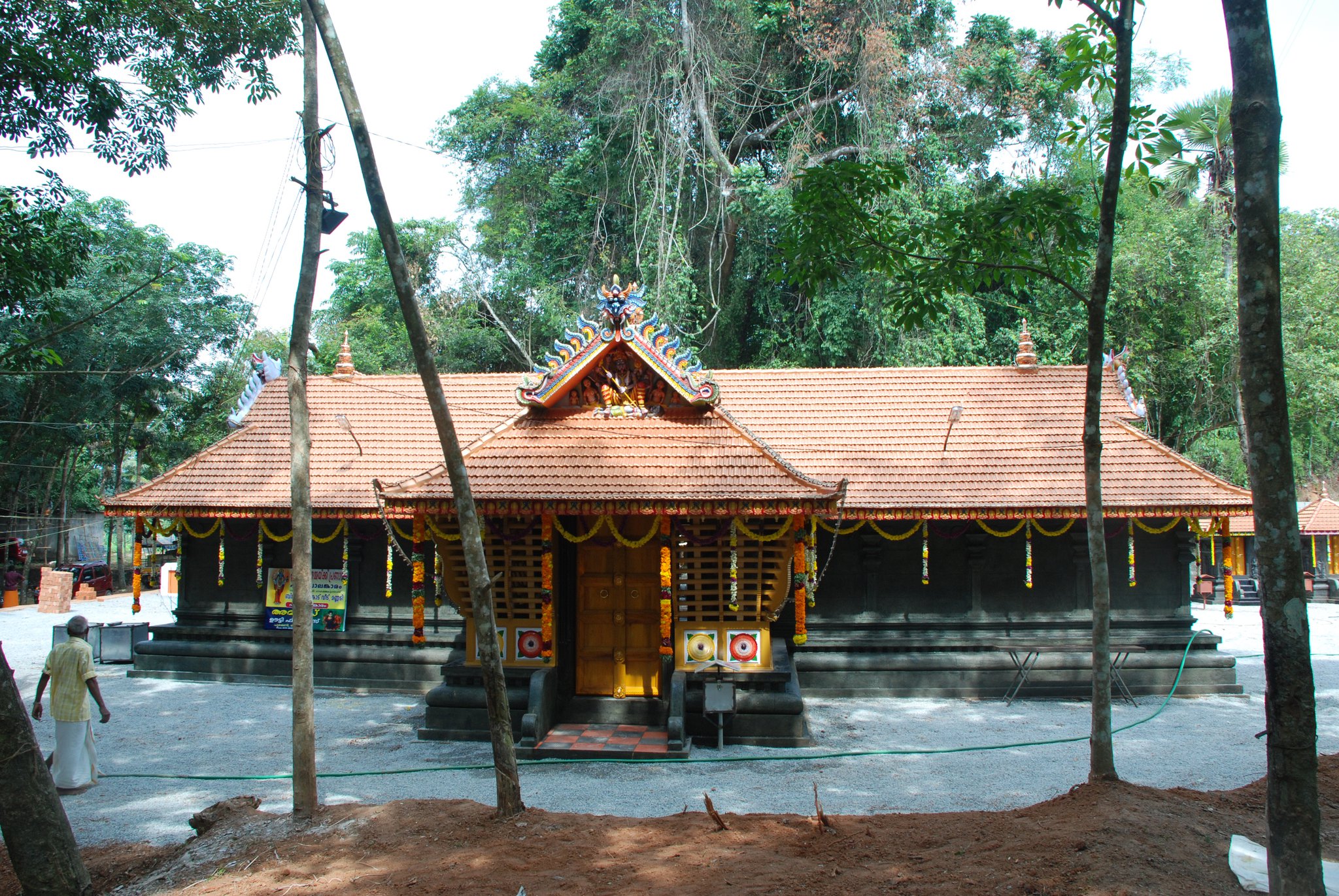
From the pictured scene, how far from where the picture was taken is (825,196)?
686 centimetres

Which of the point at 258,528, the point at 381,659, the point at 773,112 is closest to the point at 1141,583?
the point at 381,659

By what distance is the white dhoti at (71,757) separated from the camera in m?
7.75

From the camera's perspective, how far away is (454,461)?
6219 millimetres

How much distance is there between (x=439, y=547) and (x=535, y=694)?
196cm

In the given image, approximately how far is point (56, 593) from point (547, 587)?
19769mm

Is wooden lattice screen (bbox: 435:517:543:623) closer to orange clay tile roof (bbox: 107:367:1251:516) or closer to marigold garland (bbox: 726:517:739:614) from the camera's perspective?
orange clay tile roof (bbox: 107:367:1251:516)

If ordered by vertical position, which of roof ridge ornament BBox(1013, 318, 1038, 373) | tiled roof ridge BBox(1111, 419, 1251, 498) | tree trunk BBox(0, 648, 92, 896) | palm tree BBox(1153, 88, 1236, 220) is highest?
palm tree BBox(1153, 88, 1236, 220)

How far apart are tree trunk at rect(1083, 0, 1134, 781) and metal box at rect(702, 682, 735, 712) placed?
12.4 ft

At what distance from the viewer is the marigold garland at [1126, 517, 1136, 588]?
11922 mm

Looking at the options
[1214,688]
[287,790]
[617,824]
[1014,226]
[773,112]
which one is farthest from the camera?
[773,112]

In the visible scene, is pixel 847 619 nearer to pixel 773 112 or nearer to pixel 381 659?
pixel 381 659

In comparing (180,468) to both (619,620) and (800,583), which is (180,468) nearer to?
(619,620)

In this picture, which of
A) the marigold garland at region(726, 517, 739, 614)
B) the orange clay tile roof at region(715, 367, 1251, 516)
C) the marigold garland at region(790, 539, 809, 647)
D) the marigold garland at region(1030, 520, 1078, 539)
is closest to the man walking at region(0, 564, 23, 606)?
the orange clay tile roof at region(715, 367, 1251, 516)

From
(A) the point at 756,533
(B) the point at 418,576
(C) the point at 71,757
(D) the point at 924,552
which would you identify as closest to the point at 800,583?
(A) the point at 756,533
